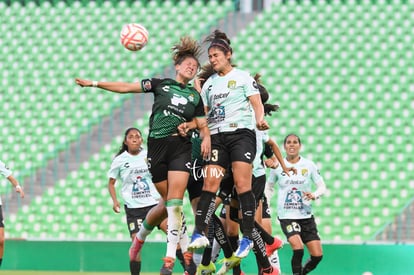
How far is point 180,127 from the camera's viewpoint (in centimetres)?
983

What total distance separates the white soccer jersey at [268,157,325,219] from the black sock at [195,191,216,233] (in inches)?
130

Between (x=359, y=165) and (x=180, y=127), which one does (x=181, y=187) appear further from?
(x=359, y=165)

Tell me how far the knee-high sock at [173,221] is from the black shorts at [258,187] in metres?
1.32

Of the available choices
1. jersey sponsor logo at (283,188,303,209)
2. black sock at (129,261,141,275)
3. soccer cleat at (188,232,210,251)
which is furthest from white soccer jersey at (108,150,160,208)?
soccer cleat at (188,232,210,251)

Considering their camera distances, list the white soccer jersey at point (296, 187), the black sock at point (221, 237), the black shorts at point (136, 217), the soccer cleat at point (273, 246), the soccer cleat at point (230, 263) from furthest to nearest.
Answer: the white soccer jersey at point (296, 187)
the black shorts at point (136, 217)
the soccer cleat at point (273, 246)
the black sock at point (221, 237)
the soccer cleat at point (230, 263)

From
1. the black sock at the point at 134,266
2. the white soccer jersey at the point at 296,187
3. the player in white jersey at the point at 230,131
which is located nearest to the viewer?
the player in white jersey at the point at 230,131

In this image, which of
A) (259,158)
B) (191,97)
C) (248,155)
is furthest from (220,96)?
(259,158)

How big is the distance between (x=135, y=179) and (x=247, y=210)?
124 inches

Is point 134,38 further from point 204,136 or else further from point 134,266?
point 134,266

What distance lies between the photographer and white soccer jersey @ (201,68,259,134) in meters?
10.0

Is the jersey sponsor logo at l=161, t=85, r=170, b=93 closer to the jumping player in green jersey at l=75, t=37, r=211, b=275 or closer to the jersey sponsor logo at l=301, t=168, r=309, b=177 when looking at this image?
the jumping player in green jersey at l=75, t=37, r=211, b=275

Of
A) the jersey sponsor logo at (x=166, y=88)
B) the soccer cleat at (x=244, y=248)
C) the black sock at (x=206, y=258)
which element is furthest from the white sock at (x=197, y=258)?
the jersey sponsor logo at (x=166, y=88)

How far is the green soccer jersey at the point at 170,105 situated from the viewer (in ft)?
32.2

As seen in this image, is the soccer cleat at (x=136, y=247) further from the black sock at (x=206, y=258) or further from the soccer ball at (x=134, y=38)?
the soccer ball at (x=134, y=38)
